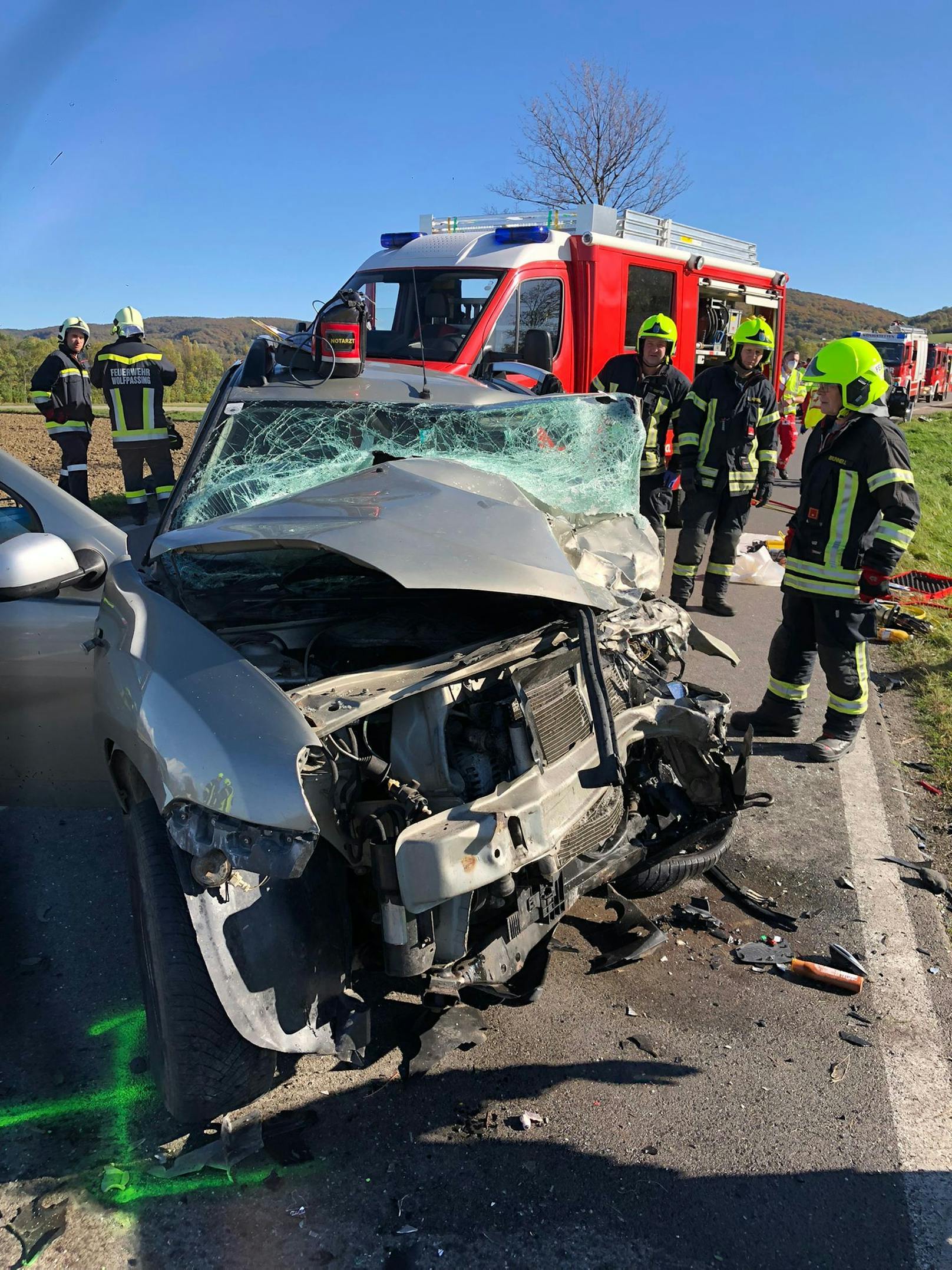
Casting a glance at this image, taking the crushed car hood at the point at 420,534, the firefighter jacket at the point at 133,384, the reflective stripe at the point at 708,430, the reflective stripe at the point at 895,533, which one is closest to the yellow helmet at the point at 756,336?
the reflective stripe at the point at 708,430

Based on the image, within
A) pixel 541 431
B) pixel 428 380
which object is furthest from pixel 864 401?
Result: pixel 428 380

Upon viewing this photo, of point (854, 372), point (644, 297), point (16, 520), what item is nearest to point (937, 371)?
point (644, 297)

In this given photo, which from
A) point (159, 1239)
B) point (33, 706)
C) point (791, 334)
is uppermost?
point (791, 334)

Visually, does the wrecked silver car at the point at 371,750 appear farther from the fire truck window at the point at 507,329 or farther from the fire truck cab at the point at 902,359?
the fire truck cab at the point at 902,359

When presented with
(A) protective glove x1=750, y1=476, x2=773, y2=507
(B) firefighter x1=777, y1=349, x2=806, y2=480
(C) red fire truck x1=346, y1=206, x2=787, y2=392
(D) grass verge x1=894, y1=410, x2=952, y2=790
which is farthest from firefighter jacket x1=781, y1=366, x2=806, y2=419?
(A) protective glove x1=750, y1=476, x2=773, y2=507

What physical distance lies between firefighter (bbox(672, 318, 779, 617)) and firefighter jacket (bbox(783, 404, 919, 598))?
177 cm

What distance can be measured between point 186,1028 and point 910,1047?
199 centimetres

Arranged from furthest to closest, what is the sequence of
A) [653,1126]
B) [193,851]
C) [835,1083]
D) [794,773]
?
[794,773]
[835,1083]
[653,1126]
[193,851]

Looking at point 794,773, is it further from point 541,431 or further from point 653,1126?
point 653,1126

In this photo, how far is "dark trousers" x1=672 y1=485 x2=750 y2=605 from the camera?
643 cm

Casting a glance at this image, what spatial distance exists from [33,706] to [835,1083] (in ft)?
9.01

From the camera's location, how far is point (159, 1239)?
1.99m

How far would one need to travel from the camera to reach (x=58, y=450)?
1307cm

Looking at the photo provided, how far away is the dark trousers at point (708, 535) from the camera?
6.43m
